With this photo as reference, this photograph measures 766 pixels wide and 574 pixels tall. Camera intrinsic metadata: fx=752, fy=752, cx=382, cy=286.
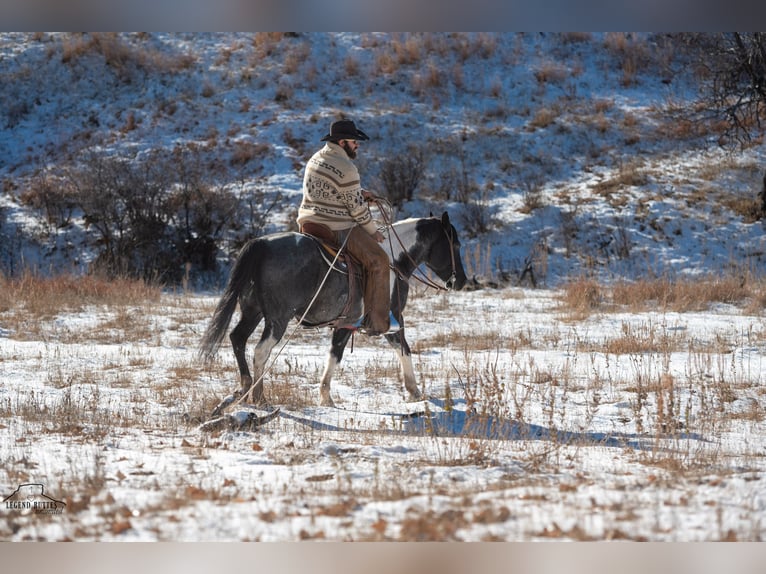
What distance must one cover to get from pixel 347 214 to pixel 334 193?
10.1 inches

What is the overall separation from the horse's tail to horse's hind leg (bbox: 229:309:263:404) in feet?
0.48

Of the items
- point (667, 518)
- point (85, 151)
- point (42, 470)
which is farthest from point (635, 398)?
point (85, 151)

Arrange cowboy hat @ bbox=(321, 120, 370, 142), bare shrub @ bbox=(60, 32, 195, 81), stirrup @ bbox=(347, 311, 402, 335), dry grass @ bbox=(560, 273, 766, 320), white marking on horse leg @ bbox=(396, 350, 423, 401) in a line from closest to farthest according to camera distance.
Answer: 1. cowboy hat @ bbox=(321, 120, 370, 142)
2. stirrup @ bbox=(347, 311, 402, 335)
3. white marking on horse leg @ bbox=(396, 350, 423, 401)
4. dry grass @ bbox=(560, 273, 766, 320)
5. bare shrub @ bbox=(60, 32, 195, 81)

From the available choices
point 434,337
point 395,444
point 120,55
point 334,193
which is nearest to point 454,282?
point 334,193

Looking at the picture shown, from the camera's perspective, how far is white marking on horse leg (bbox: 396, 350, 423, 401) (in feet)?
25.9

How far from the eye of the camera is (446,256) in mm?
8781

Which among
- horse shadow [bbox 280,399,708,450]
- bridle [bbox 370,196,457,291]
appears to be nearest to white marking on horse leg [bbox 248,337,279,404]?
horse shadow [bbox 280,399,708,450]

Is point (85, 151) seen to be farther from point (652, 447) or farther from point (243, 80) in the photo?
point (652, 447)

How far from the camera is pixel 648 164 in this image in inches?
842

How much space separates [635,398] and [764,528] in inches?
142

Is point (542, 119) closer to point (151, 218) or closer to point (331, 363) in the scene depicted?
point (151, 218)

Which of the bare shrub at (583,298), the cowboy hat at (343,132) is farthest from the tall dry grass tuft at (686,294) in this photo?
the cowboy hat at (343,132)

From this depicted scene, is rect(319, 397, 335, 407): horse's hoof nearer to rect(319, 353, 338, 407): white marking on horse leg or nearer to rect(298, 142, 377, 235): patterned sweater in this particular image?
rect(319, 353, 338, 407): white marking on horse leg

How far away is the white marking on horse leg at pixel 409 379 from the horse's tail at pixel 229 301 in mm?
1870
